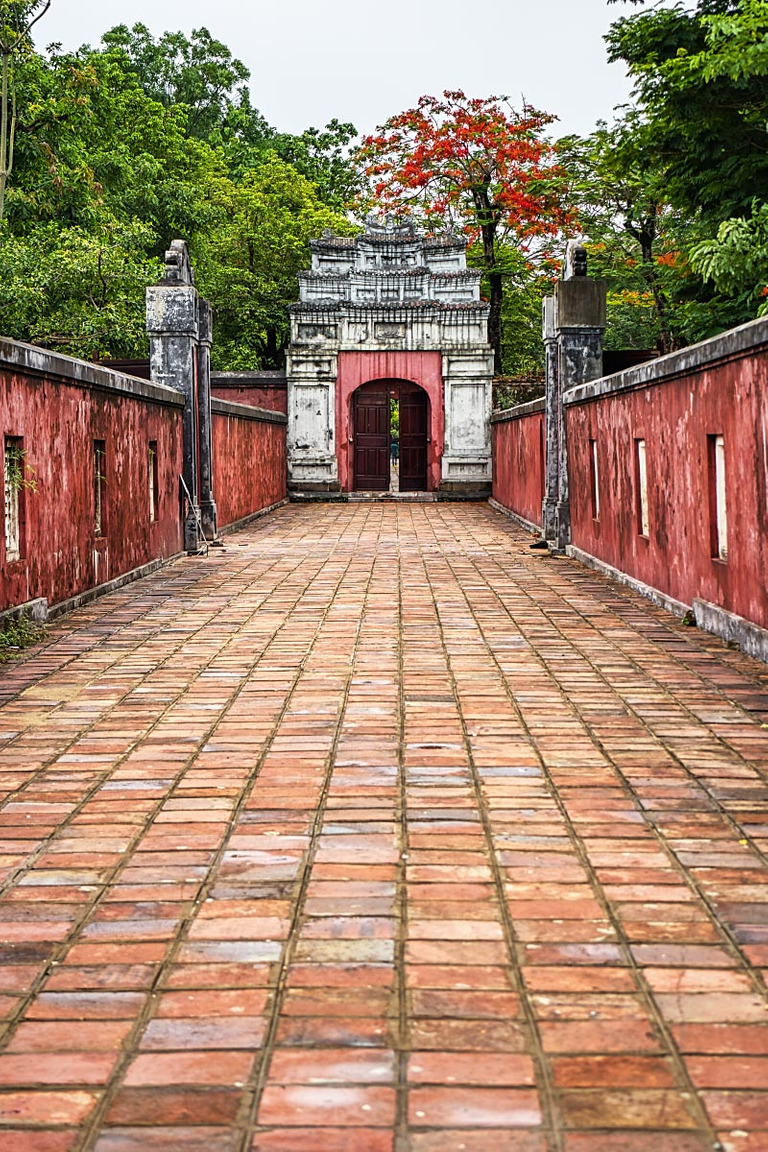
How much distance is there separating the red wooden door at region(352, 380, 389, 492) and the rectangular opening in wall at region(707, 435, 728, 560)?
21.3m

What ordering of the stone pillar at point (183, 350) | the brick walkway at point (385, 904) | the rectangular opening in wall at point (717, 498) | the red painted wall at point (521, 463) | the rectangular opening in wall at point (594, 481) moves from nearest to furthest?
the brick walkway at point (385, 904)
the rectangular opening in wall at point (717, 498)
the rectangular opening in wall at point (594, 481)
the stone pillar at point (183, 350)
the red painted wall at point (521, 463)

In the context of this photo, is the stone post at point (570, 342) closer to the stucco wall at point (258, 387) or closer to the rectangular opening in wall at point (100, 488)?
the rectangular opening in wall at point (100, 488)

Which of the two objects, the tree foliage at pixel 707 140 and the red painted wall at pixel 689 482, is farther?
the tree foliage at pixel 707 140

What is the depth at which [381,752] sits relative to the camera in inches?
219

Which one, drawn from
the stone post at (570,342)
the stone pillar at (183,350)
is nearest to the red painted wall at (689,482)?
the stone post at (570,342)

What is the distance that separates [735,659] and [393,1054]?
535 cm

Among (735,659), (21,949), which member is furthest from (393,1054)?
(735,659)

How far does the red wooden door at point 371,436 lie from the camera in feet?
99.0

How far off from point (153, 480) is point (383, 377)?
1590cm

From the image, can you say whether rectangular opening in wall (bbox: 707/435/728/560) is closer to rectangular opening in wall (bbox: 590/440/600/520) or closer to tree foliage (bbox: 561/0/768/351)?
rectangular opening in wall (bbox: 590/440/600/520)

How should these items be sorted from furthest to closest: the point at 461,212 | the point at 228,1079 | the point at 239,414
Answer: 1. the point at 461,212
2. the point at 239,414
3. the point at 228,1079

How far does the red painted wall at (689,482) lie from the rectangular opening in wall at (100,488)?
472 centimetres

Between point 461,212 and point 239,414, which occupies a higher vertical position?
point 461,212

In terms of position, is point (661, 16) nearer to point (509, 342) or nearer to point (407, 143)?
point (407, 143)
